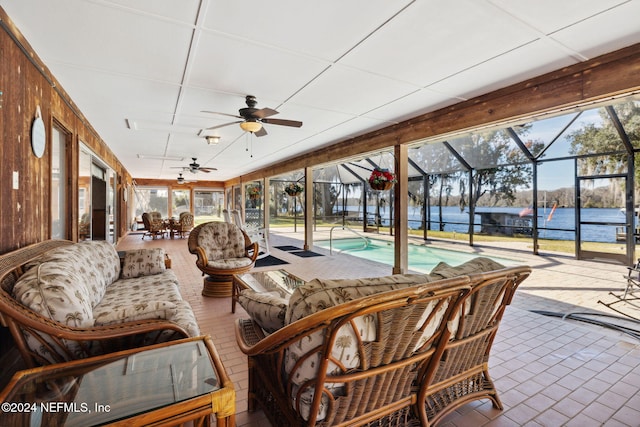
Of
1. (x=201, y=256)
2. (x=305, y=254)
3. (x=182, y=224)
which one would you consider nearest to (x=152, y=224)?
(x=182, y=224)

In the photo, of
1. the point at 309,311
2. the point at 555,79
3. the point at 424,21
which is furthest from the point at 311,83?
the point at 309,311

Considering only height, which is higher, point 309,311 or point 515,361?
point 309,311

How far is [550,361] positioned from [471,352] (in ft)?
4.25

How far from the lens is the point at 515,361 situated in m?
2.40

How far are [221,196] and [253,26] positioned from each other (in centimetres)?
1521

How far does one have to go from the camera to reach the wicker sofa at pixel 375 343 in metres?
1.14

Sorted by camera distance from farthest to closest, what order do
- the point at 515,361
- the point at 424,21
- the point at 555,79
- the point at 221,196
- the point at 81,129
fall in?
the point at 221,196
the point at 81,129
the point at 555,79
the point at 515,361
the point at 424,21

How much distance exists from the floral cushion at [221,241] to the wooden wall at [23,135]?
167 centimetres

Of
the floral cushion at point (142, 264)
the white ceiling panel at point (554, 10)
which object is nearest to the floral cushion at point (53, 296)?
the floral cushion at point (142, 264)

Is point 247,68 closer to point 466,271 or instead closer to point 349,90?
point 349,90

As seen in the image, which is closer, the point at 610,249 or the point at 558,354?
the point at 558,354

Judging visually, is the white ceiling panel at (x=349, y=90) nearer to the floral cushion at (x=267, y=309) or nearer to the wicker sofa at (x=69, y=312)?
the floral cushion at (x=267, y=309)

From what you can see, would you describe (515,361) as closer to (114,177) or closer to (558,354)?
(558,354)

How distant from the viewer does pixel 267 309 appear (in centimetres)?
150
